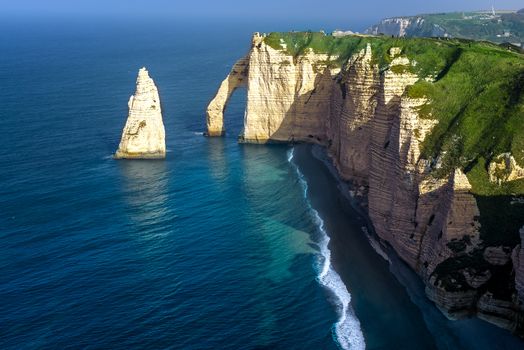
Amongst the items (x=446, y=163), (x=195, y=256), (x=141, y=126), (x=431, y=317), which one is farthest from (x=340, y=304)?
(x=141, y=126)

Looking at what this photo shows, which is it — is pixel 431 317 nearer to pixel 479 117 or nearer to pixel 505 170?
pixel 505 170

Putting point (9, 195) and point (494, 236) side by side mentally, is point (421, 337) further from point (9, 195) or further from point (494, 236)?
point (9, 195)

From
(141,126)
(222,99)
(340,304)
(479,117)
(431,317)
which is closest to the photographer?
(431,317)

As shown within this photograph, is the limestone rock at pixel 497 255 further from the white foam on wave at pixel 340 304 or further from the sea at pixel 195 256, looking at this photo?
the white foam on wave at pixel 340 304

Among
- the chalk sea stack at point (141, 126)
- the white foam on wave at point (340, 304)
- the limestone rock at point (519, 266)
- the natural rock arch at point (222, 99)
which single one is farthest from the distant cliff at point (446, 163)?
the chalk sea stack at point (141, 126)

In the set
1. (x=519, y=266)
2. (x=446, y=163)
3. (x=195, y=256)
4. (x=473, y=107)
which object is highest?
(x=473, y=107)

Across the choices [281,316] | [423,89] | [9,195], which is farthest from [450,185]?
[9,195]

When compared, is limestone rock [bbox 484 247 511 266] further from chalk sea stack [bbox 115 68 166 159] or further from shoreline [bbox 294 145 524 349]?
chalk sea stack [bbox 115 68 166 159]
